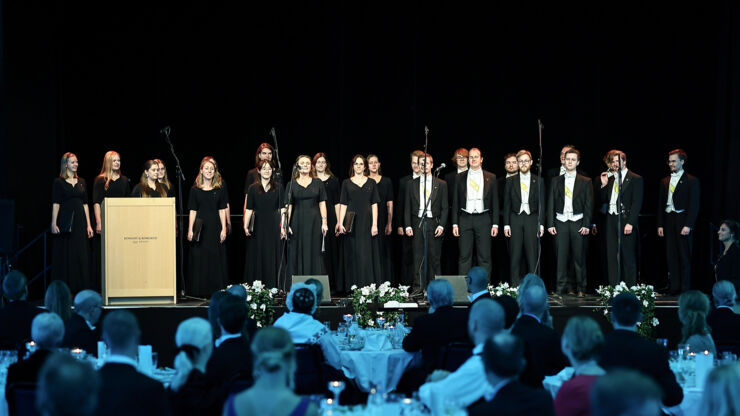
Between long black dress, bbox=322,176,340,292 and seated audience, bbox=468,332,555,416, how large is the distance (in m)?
8.53

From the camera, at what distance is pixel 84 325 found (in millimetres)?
6250

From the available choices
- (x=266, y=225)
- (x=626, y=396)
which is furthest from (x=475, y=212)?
(x=626, y=396)

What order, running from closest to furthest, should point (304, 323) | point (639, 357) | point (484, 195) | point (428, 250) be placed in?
point (639, 357)
point (304, 323)
point (484, 195)
point (428, 250)

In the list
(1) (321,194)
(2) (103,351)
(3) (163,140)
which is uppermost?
(3) (163,140)

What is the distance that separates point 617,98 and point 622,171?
2.14 m

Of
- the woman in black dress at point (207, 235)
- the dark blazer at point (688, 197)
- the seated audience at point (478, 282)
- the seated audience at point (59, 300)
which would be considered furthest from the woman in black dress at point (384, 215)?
the seated audience at point (59, 300)

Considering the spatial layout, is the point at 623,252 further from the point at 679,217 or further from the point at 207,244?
the point at 207,244

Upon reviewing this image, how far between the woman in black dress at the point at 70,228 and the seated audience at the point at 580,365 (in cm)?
850

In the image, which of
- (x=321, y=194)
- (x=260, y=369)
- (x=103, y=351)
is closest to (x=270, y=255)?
(x=321, y=194)

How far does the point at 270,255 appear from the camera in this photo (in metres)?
11.5

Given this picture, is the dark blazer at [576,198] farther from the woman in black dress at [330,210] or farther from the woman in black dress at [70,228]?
the woman in black dress at [70,228]

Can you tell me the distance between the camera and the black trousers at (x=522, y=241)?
38.4 ft

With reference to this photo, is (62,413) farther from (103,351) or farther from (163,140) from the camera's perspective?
(163,140)

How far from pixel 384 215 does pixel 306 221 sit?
134cm
